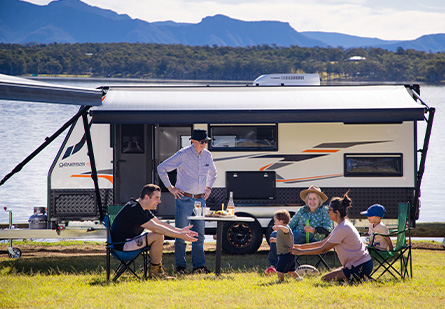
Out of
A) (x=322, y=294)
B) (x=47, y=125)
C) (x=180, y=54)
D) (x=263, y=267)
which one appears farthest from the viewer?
(x=180, y=54)

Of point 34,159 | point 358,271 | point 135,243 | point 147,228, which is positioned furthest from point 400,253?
point 34,159

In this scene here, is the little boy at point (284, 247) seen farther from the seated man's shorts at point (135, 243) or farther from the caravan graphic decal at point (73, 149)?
the caravan graphic decal at point (73, 149)

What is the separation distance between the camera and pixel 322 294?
20.8 feet

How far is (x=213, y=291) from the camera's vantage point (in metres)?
6.57

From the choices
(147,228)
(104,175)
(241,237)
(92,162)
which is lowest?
(241,237)

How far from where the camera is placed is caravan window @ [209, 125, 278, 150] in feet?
31.4

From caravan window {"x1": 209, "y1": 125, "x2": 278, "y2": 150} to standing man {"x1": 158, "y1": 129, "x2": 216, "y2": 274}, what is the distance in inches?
66.3

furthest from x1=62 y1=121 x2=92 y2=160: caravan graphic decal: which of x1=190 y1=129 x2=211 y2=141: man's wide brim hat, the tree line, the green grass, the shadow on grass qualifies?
the tree line

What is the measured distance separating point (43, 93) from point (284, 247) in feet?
9.92

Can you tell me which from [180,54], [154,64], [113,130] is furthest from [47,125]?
[113,130]

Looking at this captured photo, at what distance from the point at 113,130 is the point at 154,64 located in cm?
5245

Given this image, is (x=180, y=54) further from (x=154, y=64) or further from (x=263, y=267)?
(x=263, y=267)

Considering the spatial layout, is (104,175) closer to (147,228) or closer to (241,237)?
(241,237)

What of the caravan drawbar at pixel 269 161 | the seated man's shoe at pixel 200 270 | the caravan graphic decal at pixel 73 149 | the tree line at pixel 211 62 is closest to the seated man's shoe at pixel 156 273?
the seated man's shoe at pixel 200 270
